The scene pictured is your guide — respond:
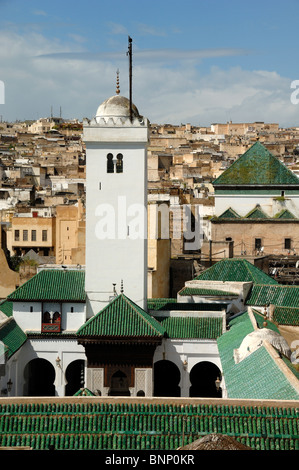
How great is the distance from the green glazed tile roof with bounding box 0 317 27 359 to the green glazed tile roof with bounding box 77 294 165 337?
4.04ft

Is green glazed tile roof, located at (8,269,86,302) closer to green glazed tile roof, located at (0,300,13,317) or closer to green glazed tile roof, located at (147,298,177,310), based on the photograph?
green glazed tile roof, located at (0,300,13,317)

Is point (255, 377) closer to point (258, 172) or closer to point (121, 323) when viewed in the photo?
point (121, 323)

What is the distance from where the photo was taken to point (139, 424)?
1023cm

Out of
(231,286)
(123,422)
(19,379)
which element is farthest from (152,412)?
(231,286)

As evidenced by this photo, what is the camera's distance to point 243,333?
1463cm

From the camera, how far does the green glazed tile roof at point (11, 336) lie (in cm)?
1520

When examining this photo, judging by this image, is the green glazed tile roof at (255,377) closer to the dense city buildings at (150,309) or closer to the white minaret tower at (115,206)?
the dense city buildings at (150,309)

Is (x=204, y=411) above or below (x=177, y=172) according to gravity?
below

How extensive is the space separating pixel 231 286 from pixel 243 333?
373 cm

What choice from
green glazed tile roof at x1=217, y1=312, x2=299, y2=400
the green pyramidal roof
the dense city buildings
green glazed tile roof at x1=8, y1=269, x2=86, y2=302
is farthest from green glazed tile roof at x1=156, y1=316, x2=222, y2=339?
the green pyramidal roof

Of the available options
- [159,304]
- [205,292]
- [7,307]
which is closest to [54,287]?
[7,307]

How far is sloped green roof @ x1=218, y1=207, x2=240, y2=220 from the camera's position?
25328mm
